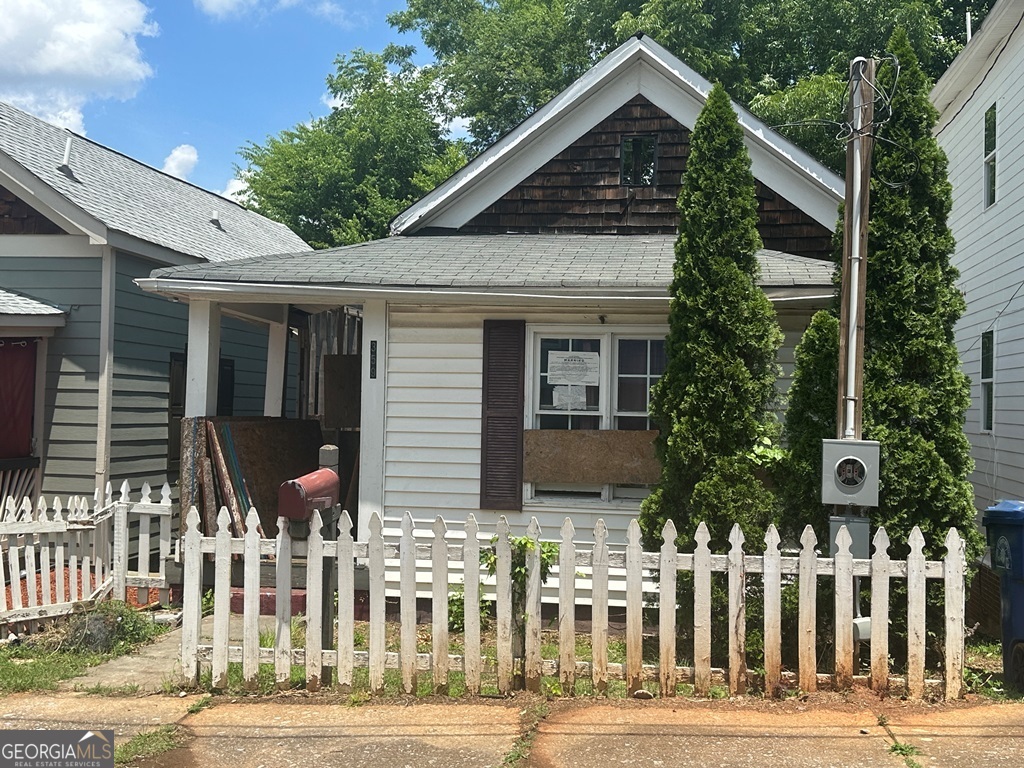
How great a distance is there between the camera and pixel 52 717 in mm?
5332

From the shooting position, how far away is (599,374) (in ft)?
27.2

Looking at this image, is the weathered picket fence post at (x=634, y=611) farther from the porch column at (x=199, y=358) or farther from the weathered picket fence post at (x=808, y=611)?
the porch column at (x=199, y=358)

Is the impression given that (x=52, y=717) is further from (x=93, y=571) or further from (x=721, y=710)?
(x=721, y=710)

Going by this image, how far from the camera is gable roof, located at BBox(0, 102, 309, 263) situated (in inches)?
397

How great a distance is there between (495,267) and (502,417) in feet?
4.72

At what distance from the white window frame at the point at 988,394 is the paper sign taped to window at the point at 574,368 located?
567 cm

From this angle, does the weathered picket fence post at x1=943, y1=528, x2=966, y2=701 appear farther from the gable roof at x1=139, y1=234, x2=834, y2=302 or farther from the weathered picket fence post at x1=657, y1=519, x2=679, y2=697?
the gable roof at x1=139, y1=234, x2=834, y2=302

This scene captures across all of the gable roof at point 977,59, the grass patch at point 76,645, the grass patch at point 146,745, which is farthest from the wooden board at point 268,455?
the gable roof at point 977,59

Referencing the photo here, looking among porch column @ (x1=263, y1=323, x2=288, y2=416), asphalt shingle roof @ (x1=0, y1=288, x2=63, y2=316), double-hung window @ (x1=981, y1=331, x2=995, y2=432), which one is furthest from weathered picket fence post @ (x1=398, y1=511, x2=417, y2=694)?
double-hung window @ (x1=981, y1=331, x2=995, y2=432)

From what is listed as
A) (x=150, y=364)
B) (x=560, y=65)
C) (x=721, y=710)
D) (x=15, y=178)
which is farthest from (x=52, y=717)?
(x=560, y=65)

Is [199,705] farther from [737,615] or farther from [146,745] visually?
[737,615]

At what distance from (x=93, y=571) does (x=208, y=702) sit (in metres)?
3.34

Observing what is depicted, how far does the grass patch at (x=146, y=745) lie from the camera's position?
4.67 metres

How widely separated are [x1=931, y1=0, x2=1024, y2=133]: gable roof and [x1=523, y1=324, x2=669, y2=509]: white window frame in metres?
5.72
